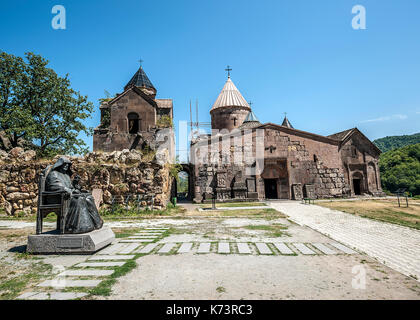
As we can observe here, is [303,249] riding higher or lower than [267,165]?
lower

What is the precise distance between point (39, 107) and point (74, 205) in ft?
62.5

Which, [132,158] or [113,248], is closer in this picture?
[113,248]

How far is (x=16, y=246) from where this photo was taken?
5.26 m

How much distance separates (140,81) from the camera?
20922 millimetres

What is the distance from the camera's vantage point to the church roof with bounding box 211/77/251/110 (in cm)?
2541

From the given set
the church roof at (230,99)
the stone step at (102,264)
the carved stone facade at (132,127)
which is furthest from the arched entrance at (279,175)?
the stone step at (102,264)

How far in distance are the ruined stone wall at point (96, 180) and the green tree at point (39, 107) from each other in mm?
6767

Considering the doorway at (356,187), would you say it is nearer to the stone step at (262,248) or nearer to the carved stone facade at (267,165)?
the carved stone facade at (267,165)

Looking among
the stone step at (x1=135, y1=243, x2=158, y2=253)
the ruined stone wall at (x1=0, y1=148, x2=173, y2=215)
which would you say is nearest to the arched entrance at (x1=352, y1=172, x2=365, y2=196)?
the ruined stone wall at (x1=0, y1=148, x2=173, y2=215)

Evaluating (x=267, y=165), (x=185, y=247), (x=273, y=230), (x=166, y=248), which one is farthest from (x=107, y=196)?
(x=267, y=165)

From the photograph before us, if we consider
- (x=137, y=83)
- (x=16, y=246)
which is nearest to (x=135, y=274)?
(x=16, y=246)

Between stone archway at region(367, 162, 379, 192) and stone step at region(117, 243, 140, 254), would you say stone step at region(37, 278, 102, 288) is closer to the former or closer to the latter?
stone step at region(117, 243, 140, 254)

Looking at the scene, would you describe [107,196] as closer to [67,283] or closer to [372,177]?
[67,283]
